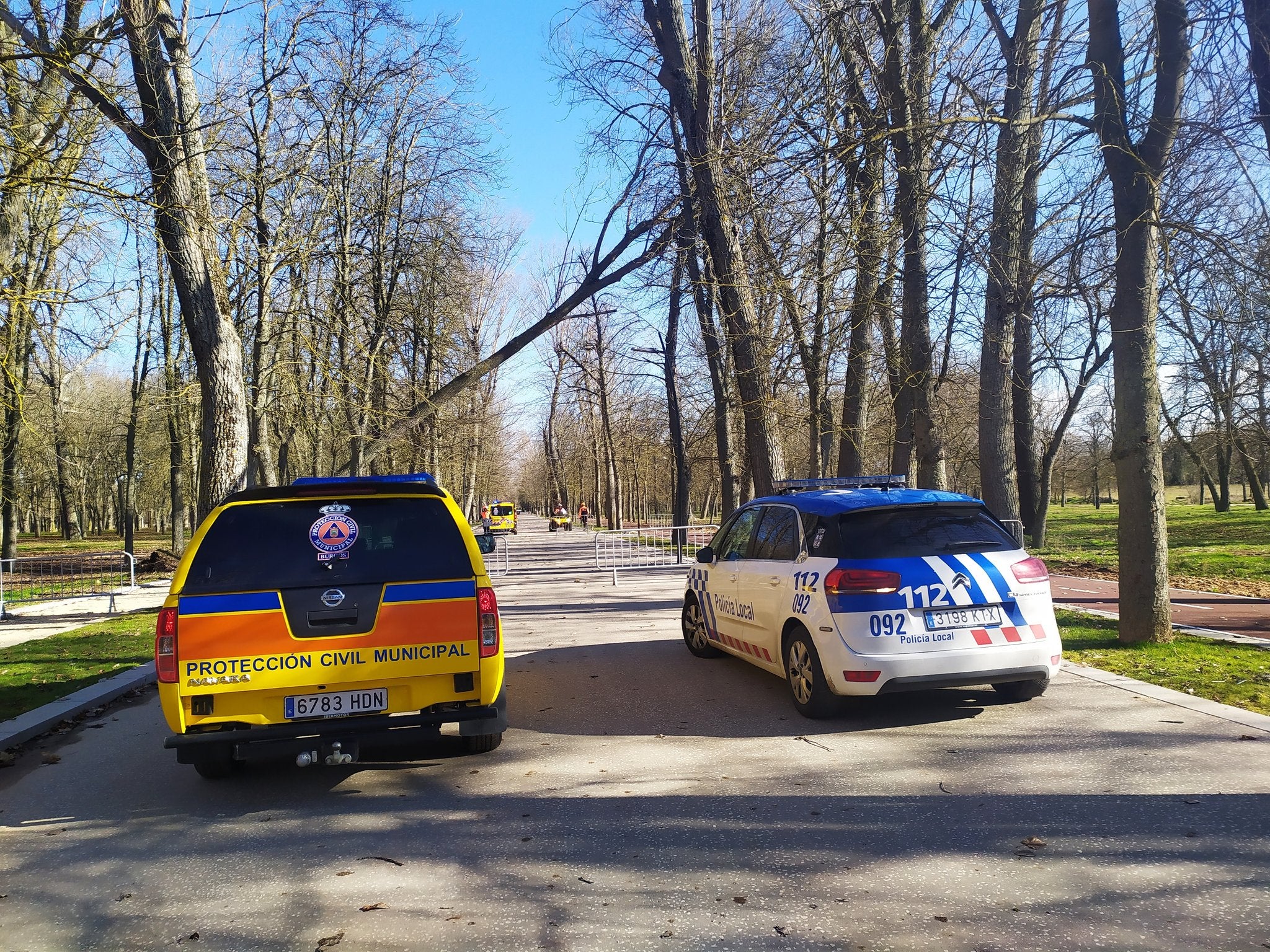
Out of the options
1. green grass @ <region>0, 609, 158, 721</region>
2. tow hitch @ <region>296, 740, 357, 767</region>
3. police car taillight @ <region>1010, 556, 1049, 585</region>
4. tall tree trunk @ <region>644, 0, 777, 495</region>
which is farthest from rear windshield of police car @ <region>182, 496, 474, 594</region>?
tall tree trunk @ <region>644, 0, 777, 495</region>

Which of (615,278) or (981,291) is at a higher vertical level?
(615,278)

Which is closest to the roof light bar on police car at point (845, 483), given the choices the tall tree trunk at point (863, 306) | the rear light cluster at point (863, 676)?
the rear light cluster at point (863, 676)

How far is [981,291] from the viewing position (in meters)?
11.2

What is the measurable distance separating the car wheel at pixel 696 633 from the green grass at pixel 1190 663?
3.50 metres

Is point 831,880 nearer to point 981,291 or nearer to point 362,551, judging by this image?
point 362,551

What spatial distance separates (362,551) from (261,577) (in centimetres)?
60

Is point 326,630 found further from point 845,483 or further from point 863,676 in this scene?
point 845,483

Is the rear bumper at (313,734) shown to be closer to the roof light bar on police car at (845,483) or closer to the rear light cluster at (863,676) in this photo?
the rear light cluster at (863,676)

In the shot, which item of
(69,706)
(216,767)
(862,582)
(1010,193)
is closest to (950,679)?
(862,582)

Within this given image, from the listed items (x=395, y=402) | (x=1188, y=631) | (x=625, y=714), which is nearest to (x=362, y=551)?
(x=625, y=714)

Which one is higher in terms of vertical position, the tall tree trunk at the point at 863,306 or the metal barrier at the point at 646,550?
the tall tree trunk at the point at 863,306

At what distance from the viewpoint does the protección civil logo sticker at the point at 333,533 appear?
582 cm

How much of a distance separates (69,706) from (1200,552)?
23.8 metres

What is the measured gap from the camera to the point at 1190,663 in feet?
28.2
